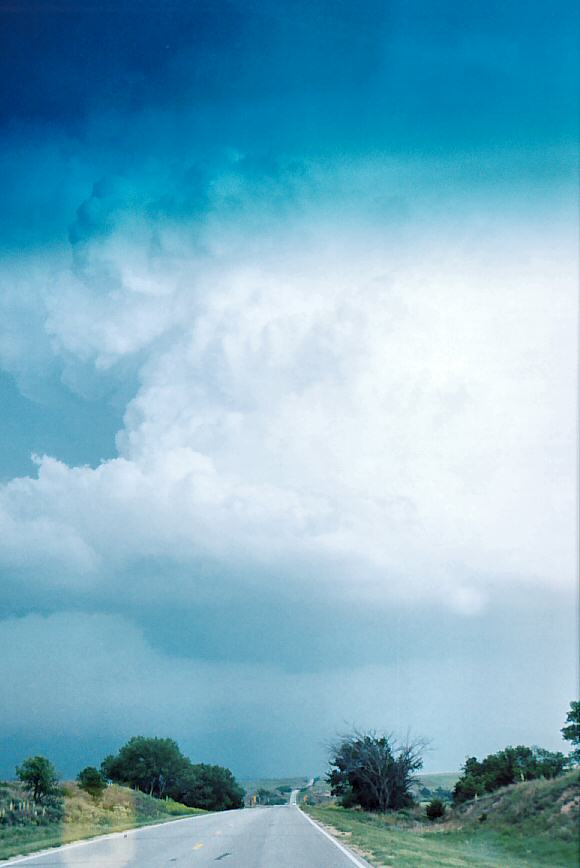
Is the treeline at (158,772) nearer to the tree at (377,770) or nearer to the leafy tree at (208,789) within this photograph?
the leafy tree at (208,789)

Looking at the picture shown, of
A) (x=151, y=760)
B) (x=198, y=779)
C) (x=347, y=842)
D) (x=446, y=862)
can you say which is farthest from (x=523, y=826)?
(x=198, y=779)

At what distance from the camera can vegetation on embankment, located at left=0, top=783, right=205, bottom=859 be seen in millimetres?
23062

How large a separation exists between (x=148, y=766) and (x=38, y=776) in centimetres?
7588

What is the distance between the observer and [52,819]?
107 ft

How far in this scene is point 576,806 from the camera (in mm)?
9594

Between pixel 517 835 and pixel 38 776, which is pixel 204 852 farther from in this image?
pixel 38 776

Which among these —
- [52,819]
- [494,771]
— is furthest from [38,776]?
[494,771]

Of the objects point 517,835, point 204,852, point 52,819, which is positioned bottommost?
point 52,819

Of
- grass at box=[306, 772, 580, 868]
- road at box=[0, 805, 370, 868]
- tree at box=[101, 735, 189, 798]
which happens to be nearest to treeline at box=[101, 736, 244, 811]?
tree at box=[101, 735, 189, 798]

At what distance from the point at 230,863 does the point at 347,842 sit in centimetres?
829

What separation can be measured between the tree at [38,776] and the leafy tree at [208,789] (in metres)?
79.8

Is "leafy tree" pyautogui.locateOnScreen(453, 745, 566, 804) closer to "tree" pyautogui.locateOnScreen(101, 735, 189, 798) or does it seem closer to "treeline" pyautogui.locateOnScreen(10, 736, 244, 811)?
"treeline" pyautogui.locateOnScreen(10, 736, 244, 811)

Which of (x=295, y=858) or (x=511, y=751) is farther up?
(x=511, y=751)

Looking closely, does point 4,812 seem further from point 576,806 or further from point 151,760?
point 151,760
